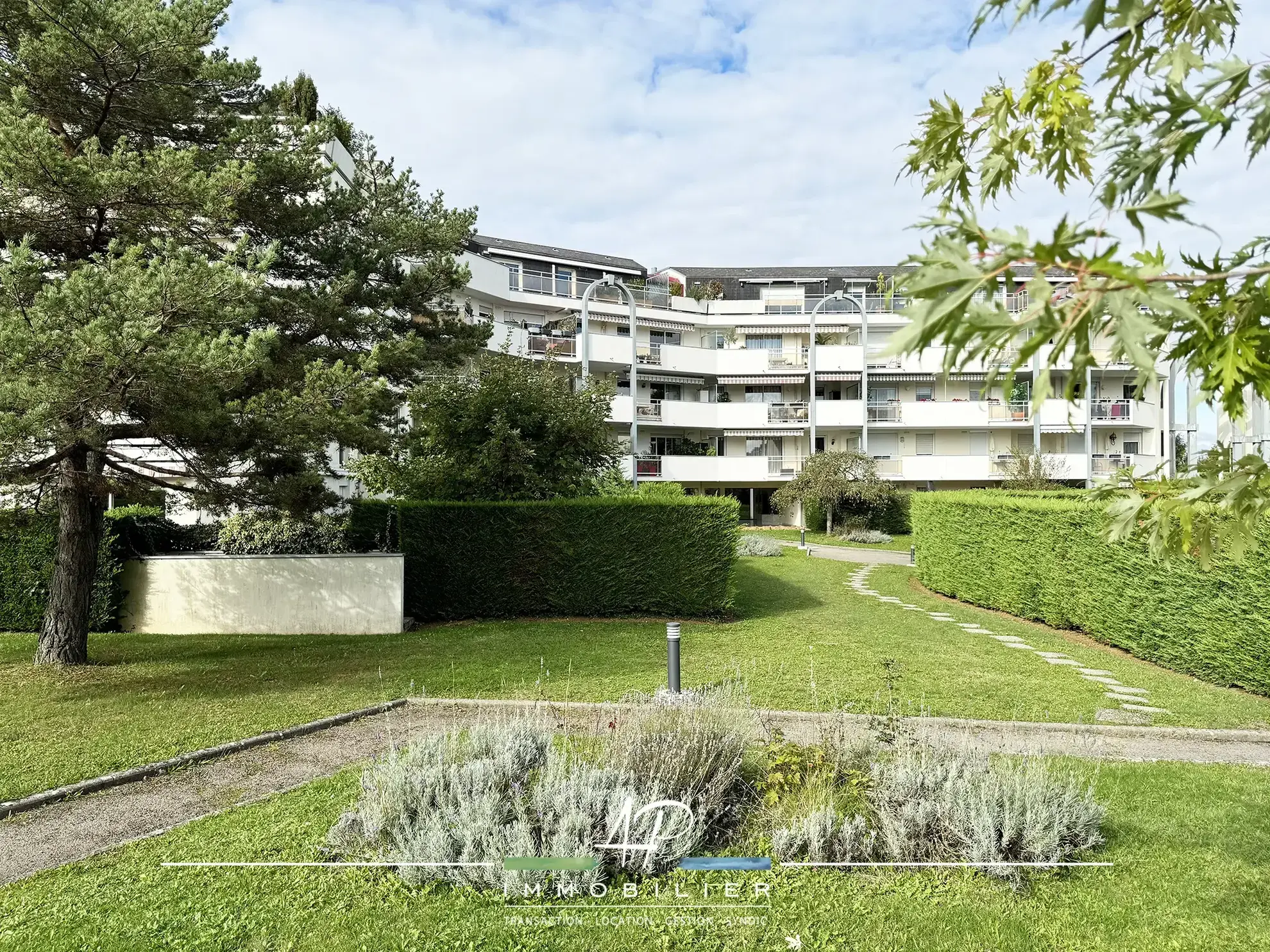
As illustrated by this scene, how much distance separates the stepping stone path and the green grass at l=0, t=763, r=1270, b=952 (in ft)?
11.6

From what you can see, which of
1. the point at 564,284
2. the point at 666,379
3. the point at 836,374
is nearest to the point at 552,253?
the point at 564,284

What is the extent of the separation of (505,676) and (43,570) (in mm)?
9493

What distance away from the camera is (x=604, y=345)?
3891 cm

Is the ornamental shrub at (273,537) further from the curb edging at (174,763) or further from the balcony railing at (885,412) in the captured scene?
the balcony railing at (885,412)

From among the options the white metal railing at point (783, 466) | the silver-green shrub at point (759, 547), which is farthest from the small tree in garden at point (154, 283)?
the white metal railing at point (783, 466)

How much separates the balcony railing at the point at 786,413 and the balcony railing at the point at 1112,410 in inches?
614

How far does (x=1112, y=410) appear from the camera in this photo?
1671 inches

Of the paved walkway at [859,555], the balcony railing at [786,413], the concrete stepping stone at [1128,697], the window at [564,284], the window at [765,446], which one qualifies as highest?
the window at [564,284]

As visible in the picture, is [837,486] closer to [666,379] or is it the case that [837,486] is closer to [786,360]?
[786,360]

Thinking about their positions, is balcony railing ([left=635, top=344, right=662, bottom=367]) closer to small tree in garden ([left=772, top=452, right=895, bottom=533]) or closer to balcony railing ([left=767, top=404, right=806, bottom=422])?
balcony railing ([left=767, top=404, right=806, bottom=422])

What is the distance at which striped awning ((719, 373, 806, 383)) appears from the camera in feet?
141

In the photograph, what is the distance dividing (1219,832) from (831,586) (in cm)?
1437

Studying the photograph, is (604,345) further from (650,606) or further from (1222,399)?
(1222,399)

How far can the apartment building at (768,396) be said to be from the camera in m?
40.7
